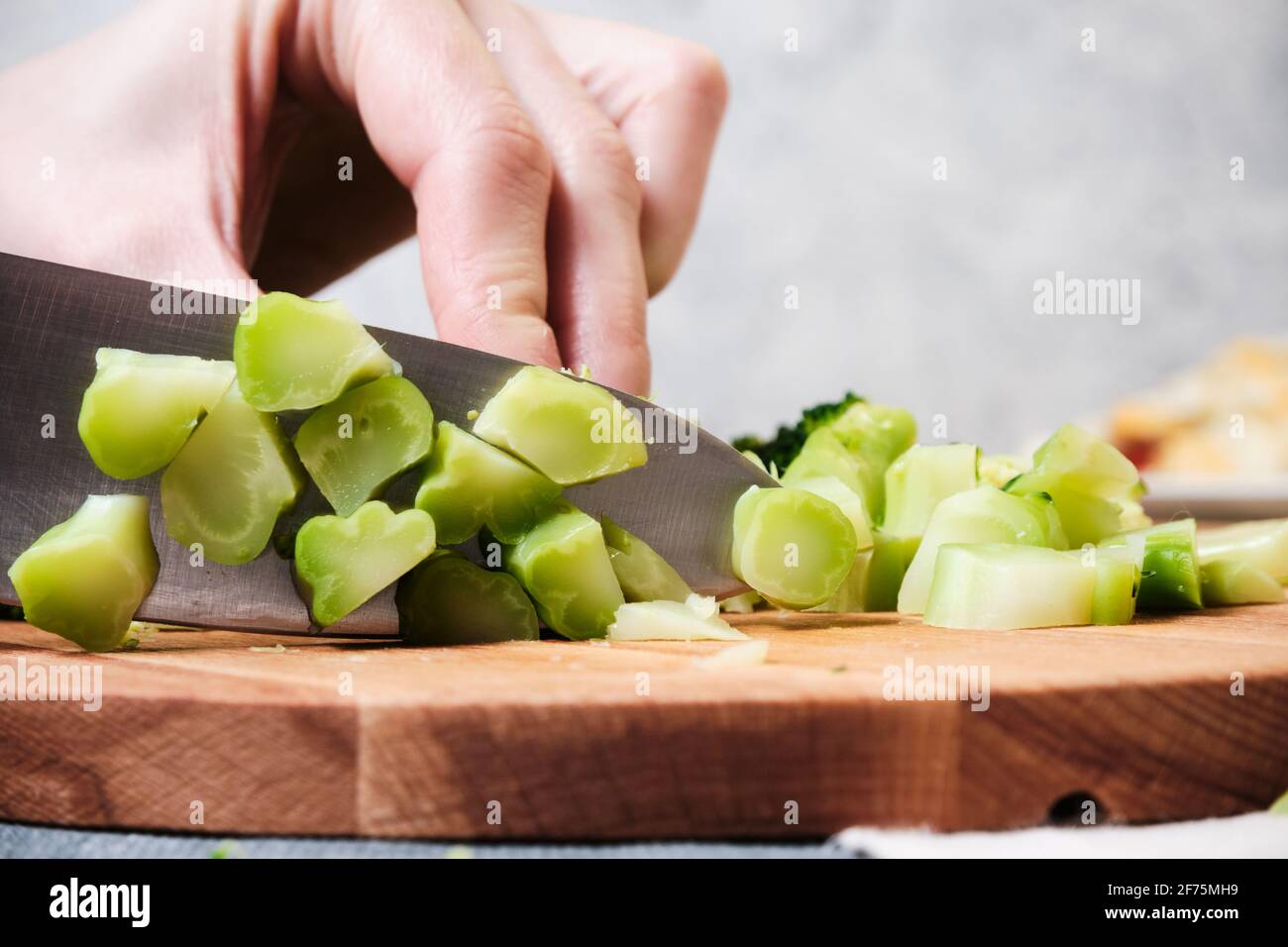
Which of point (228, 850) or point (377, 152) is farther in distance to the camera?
point (377, 152)

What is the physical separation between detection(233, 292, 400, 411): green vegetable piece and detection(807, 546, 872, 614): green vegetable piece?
0.59 m

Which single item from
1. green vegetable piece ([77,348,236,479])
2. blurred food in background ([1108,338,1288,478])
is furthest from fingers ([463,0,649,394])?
blurred food in background ([1108,338,1288,478])

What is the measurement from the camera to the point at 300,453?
1015mm

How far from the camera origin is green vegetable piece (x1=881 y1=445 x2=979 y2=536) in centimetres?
138

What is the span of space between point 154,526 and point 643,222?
1106 mm

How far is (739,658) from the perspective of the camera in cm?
86

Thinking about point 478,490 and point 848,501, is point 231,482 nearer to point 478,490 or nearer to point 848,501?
point 478,490

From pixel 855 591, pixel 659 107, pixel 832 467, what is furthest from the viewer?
pixel 659 107

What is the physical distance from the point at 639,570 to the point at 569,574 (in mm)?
104

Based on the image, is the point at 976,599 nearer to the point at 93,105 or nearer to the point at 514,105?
the point at 514,105

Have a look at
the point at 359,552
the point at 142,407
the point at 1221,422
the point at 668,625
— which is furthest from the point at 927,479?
the point at 1221,422

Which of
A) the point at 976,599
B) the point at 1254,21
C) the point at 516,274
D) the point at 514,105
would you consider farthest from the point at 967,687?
the point at 1254,21

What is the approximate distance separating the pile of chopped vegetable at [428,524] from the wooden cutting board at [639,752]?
144 mm

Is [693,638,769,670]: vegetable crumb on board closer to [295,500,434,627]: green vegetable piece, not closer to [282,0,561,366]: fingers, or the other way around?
[295,500,434,627]: green vegetable piece
